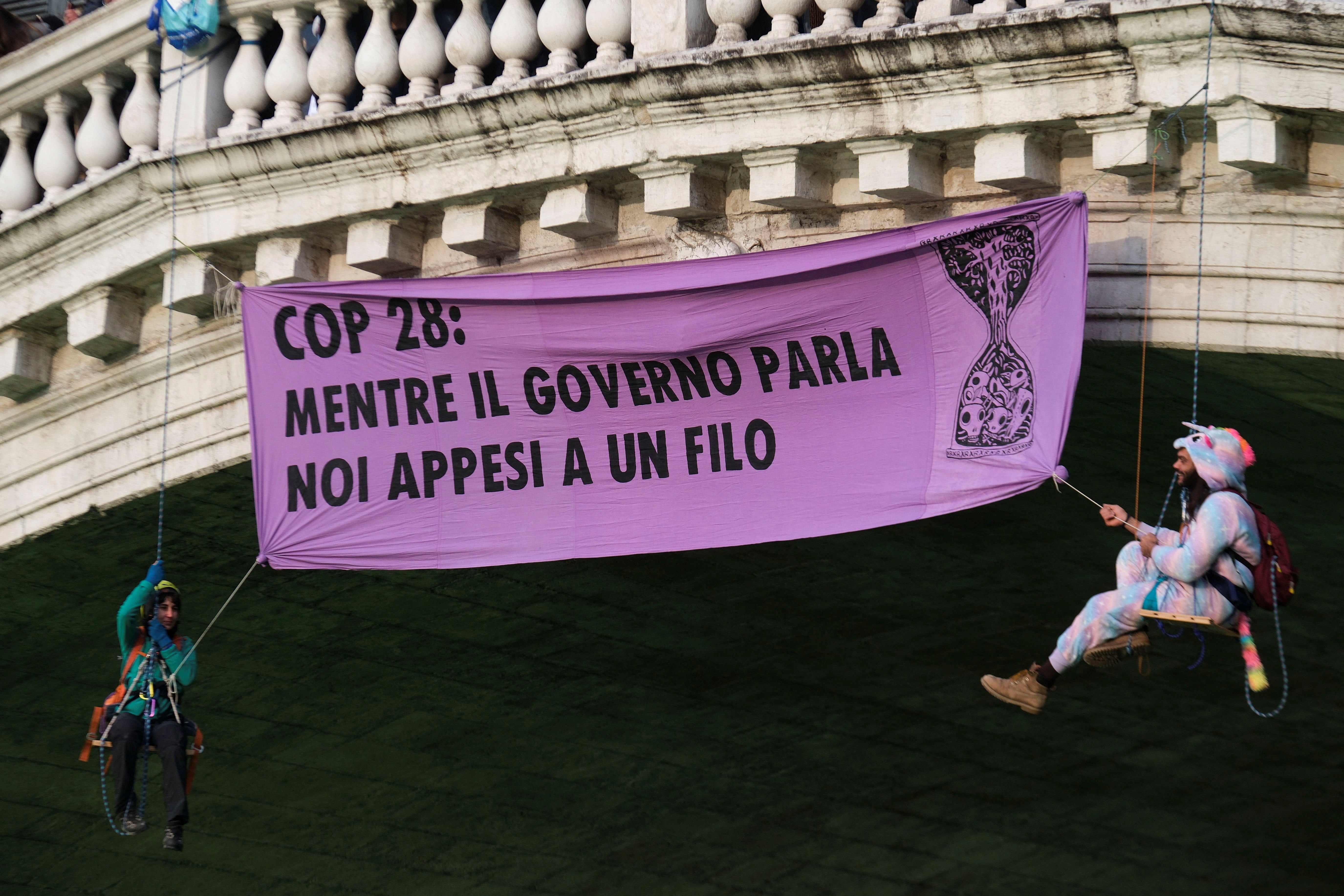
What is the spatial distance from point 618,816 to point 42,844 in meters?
5.31

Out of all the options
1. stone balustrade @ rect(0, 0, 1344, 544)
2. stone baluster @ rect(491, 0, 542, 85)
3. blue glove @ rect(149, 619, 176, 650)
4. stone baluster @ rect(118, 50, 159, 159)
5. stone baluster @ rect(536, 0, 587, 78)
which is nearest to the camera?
stone balustrade @ rect(0, 0, 1344, 544)

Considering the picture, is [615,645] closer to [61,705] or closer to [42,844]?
[61,705]

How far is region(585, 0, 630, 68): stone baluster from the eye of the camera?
11.4 meters

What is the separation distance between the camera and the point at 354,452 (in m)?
11.1

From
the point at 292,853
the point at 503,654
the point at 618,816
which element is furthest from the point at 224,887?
the point at 503,654

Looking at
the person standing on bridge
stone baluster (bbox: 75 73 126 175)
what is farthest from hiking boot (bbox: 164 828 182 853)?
stone baluster (bbox: 75 73 126 175)

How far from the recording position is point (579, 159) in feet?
38.0

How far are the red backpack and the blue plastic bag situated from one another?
6470mm

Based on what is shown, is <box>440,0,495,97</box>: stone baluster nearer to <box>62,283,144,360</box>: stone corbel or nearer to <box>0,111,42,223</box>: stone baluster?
<box>62,283,144,360</box>: stone corbel

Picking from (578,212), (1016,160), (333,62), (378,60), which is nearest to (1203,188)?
(1016,160)

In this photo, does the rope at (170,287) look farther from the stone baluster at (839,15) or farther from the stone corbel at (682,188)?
the stone baluster at (839,15)

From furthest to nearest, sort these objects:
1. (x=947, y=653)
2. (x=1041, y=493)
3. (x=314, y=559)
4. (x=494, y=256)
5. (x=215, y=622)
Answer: (x=947, y=653) → (x=215, y=622) → (x=1041, y=493) → (x=494, y=256) → (x=314, y=559)

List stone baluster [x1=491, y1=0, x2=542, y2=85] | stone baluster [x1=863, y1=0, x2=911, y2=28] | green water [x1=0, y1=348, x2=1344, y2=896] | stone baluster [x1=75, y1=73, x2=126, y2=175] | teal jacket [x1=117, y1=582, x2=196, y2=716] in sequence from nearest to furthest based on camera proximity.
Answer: stone baluster [x1=863, y1=0, x2=911, y2=28] → stone baluster [x1=491, y1=0, x2=542, y2=85] → teal jacket [x1=117, y1=582, x2=196, y2=716] → stone baluster [x1=75, y1=73, x2=126, y2=175] → green water [x1=0, y1=348, x2=1344, y2=896]

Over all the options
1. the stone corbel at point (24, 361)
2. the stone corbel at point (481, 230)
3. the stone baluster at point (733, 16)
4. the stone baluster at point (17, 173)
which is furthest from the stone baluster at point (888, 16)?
the stone corbel at point (24, 361)
